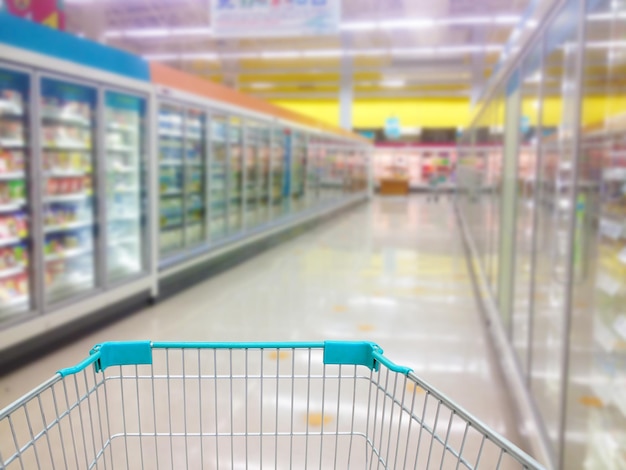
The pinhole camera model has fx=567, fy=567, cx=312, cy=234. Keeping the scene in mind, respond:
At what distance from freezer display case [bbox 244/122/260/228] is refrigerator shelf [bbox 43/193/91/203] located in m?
4.00

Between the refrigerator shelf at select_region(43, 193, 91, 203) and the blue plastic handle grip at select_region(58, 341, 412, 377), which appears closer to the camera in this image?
the blue plastic handle grip at select_region(58, 341, 412, 377)

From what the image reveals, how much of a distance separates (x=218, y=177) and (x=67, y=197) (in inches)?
137

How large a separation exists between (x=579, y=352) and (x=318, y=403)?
1469 mm

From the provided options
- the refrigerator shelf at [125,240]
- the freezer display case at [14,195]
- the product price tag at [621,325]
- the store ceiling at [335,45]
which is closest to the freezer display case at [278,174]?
the store ceiling at [335,45]

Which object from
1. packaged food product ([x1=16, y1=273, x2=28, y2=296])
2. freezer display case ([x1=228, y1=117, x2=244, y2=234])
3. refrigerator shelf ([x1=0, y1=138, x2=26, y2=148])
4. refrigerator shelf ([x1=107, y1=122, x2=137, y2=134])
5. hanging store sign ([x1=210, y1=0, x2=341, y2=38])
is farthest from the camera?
freezer display case ([x1=228, y1=117, x2=244, y2=234])

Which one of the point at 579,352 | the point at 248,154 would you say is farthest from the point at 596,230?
the point at 248,154

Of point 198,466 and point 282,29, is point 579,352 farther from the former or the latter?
point 282,29

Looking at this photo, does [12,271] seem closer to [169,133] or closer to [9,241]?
[9,241]

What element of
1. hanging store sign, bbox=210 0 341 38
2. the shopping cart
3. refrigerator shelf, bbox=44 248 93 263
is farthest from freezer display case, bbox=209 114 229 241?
the shopping cart

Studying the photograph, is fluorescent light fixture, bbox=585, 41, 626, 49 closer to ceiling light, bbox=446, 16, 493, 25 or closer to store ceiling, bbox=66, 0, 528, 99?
store ceiling, bbox=66, 0, 528, 99

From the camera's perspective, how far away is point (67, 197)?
4613 mm

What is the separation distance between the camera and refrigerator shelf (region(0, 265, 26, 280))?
4.03m

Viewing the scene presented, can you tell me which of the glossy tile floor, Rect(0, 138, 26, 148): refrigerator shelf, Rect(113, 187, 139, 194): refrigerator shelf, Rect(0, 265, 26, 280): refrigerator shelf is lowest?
the glossy tile floor

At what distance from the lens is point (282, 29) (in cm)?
718
